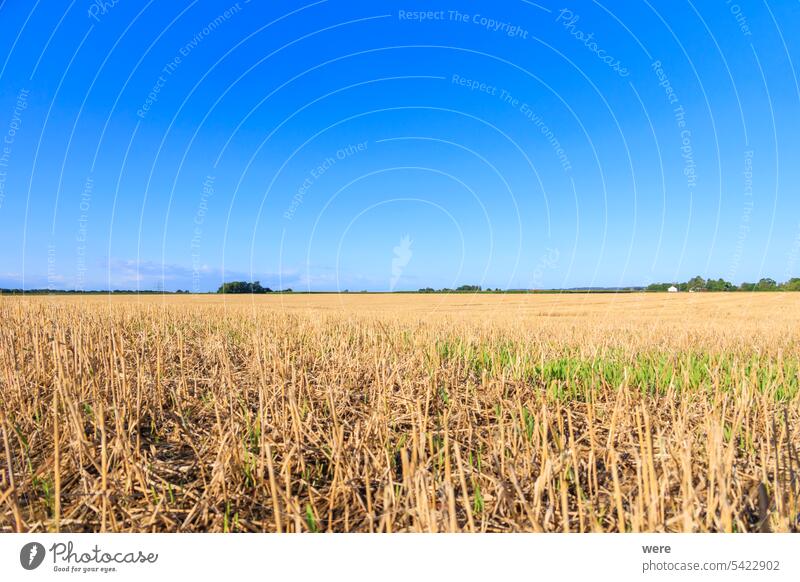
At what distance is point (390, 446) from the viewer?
322 centimetres

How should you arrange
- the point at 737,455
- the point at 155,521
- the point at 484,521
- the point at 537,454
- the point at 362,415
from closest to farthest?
the point at 484,521
the point at 155,521
the point at 537,454
the point at 737,455
the point at 362,415

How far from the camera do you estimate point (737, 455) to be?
3.30 m

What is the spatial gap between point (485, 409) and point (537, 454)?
3.58 feet

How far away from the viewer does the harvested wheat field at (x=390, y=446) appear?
7.63ft

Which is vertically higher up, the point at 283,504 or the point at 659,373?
the point at 659,373

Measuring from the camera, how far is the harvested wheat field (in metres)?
2.33
